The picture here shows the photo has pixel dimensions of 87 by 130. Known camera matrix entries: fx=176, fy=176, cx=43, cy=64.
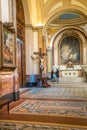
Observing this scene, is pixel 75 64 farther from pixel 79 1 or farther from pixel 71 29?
pixel 79 1

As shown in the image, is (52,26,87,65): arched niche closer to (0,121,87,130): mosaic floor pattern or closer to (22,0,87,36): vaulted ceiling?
(22,0,87,36): vaulted ceiling

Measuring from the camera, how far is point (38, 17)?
39.1 feet

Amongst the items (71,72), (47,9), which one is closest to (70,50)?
(71,72)

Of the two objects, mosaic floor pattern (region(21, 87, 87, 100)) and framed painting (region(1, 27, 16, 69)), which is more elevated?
framed painting (region(1, 27, 16, 69))

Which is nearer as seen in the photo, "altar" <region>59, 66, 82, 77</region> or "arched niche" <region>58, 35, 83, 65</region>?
"altar" <region>59, 66, 82, 77</region>

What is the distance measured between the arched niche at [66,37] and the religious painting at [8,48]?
46.2 ft

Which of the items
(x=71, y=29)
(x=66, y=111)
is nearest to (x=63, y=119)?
(x=66, y=111)

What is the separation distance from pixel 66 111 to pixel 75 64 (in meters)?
16.3

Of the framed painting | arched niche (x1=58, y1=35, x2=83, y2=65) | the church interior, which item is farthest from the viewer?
arched niche (x1=58, y1=35, x2=83, y2=65)

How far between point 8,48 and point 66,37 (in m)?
15.7

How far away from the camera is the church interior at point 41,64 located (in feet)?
13.1

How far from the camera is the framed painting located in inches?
212

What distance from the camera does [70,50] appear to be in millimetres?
20734

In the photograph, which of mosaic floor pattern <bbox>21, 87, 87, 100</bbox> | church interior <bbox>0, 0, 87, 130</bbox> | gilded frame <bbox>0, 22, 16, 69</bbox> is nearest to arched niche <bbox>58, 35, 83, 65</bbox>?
church interior <bbox>0, 0, 87, 130</bbox>
